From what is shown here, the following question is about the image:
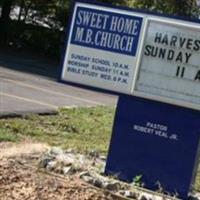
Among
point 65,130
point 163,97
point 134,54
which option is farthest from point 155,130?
point 65,130

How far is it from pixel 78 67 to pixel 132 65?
2.36 feet

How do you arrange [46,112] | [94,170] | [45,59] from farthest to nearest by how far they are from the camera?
[45,59] → [46,112] → [94,170]

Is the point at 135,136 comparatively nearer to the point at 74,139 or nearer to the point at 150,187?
the point at 150,187

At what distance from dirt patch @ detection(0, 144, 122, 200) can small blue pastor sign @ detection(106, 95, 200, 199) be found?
74cm

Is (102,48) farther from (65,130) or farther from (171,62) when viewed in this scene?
(65,130)

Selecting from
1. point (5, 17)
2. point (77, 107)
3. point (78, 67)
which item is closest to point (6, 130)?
point (78, 67)

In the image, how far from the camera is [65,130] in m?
11.7

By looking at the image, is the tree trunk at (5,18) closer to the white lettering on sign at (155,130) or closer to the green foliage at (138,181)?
the white lettering on sign at (155,130)

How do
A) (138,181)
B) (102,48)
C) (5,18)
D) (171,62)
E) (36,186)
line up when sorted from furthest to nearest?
(5,18), (102,48), (138,181), (171,62), (36,186)

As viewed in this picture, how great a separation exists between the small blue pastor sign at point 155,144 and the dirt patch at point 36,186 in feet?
2.43

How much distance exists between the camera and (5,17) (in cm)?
3409

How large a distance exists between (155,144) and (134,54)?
101 cm

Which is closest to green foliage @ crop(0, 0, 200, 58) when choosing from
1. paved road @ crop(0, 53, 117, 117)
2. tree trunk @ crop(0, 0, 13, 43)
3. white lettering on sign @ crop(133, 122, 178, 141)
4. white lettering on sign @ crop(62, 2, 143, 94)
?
tree trunk @ crop(0, 0, 13, 43)

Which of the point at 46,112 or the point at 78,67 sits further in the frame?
the point at 46,112
